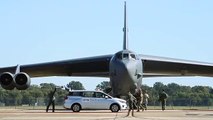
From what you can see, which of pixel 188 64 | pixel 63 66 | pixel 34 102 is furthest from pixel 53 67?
pixel 34 102

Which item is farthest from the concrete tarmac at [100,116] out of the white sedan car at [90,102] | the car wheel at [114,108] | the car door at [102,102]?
the car door at [102,102]

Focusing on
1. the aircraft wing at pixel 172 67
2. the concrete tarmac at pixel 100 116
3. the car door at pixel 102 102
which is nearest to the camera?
the concrete tarmac at pixel 100 116

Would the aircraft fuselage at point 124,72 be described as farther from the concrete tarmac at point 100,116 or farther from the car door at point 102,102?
the concrete tarmac at point 100,116

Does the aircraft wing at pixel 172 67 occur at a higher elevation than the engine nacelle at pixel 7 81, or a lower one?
higher

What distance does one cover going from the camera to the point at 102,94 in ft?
87.3

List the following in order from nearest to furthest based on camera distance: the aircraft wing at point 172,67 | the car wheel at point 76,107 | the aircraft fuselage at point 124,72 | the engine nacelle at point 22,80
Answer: the car wheel at point 76,107
the engine nacelle at point 22,80
the aircraft fuselage at point 124,72
the aircraft wing at point 172,67

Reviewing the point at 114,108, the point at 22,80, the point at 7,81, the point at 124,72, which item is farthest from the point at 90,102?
the point at 7,81

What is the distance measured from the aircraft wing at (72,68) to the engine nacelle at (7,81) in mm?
4109

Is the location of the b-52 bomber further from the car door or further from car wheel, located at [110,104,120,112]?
car wheel, located at [110,104,120,112]

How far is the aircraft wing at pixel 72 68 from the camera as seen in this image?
33109 mm

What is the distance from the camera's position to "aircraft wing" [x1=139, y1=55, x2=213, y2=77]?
3306 centimetres

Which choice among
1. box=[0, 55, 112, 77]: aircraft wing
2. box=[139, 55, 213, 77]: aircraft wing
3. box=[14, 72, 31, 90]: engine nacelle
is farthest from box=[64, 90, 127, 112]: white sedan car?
box=[0, 55, 112, 77]: aircraft wing

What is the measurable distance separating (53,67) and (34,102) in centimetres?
2122

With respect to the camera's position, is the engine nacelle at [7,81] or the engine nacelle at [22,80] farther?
the engine nacelle at [7,81]
